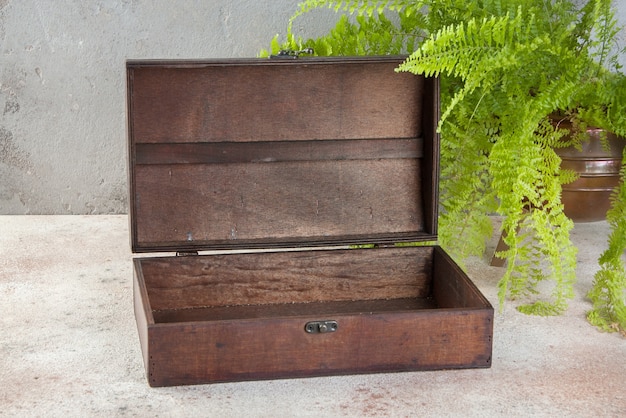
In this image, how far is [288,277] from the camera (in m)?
2.08

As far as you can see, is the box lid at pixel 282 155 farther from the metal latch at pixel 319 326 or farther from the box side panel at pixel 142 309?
the metal latch at pixel 319 326

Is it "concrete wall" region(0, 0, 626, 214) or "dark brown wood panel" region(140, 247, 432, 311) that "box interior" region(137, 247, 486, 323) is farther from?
"concrete wall" region(0, 0, 626, 214)

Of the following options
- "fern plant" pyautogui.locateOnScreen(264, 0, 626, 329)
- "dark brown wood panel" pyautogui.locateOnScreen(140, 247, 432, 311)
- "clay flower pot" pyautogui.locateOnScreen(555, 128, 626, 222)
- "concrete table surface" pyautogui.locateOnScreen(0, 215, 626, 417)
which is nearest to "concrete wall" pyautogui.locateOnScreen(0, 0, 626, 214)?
"fern plant" pyautogui.locateOnScreen(264, 0, 626, 329)

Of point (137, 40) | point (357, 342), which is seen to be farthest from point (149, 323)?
point (137, 40)

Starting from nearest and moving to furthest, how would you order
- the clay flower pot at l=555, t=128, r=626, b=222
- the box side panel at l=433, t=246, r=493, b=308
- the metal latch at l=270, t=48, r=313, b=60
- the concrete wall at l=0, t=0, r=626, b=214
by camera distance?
the box side panel at l=433, t=246, r=493, b=308, the metal latch at l=270, t=48, r=313, b=60, the clay flower pot at l=555, t=128, r=626, b=222, the concrete wall at l=0, t=0, r=626, b=214

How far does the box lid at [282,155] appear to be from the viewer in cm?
201

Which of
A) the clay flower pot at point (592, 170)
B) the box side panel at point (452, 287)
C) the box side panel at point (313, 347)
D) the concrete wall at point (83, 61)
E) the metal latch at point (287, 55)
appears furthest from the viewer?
the concrete wall at point (83, 61)

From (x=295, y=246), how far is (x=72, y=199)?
1273 millimetres

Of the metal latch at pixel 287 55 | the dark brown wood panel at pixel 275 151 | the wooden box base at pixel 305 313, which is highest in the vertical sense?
the metal latch at pixel 287 55

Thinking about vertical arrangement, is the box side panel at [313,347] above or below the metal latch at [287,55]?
below

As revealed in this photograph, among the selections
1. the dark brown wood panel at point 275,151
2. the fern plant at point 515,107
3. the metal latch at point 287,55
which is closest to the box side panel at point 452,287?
the fern plant at point 515,107

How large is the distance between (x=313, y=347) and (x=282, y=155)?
0.55 meters

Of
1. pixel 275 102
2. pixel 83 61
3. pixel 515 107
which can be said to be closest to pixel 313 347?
pixel 275 102

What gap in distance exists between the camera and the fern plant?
1.90 metres
